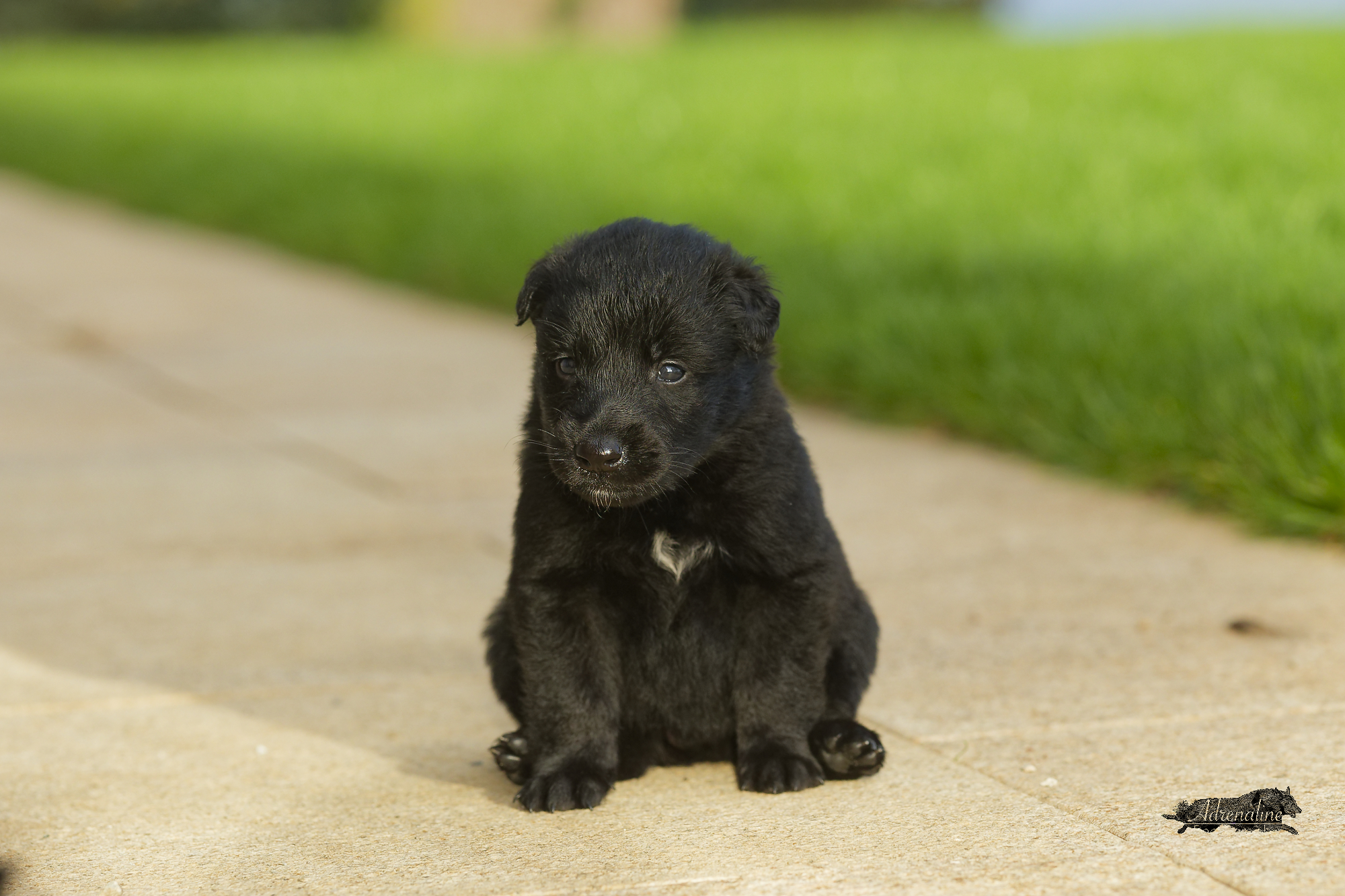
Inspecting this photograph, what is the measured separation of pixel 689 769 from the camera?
350 cm

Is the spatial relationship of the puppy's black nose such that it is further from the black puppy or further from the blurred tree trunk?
the blurred tree trunk

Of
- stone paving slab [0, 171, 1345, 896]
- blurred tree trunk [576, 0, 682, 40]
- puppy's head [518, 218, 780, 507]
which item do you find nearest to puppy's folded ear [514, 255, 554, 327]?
puppy's head [518, 218, 780, 507]

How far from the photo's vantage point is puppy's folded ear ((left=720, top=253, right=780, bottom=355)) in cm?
332

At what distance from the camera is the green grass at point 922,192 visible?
5.99 meters

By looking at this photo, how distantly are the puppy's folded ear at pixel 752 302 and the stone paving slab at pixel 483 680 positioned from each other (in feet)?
3.09

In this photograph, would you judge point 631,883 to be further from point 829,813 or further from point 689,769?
point 689,769

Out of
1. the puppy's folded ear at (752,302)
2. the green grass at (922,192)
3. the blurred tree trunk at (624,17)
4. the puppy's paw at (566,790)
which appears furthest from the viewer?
the blurred tree trunk at (624,17)

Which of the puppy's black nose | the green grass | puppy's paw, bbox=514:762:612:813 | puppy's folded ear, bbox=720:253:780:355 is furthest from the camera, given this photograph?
the green grass

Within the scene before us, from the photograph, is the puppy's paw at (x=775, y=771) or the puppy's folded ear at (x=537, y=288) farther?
the puppy's folded ear at (x=537, y=288)

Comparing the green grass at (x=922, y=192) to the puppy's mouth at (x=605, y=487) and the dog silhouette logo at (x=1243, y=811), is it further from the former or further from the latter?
the puppy's mouth at (x=605, y=487)

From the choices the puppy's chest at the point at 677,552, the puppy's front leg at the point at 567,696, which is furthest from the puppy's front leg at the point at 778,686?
the puppy's front leg at the point at 567,696

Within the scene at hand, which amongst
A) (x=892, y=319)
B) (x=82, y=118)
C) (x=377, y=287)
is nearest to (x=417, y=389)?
(x=892, y=319)

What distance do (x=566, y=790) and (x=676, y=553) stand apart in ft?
1.72

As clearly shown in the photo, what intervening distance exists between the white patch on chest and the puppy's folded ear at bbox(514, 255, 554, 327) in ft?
1.86
